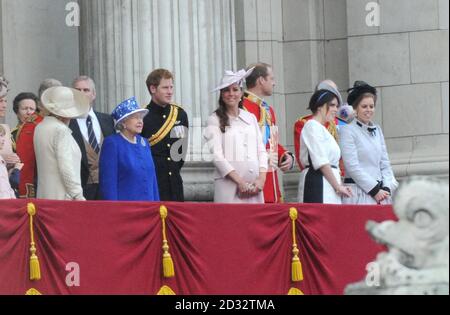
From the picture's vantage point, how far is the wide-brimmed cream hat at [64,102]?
47.3 ft

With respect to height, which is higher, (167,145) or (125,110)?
(125,110)

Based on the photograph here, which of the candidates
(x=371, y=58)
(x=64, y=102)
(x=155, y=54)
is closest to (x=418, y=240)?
(x=64, y=102)

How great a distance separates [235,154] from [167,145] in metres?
0.62

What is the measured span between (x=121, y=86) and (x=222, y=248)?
11.4ft

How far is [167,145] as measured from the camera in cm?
1544

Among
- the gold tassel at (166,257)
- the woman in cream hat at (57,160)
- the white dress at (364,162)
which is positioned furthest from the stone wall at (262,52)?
the gold tassel at (166,257)

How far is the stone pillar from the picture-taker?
1720 cm

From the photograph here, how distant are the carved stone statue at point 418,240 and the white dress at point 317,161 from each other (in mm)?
7354

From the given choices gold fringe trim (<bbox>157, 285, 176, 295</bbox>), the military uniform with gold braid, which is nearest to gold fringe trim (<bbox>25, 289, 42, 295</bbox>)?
gold fringe trim (<bbox>157, 285, 176, 295</bbox>)

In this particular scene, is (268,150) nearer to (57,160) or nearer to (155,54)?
(155,54)

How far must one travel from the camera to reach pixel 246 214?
14367mm

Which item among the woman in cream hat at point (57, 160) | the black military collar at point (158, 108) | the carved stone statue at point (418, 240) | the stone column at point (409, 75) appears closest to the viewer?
the carved stone statue at point (418, 240)

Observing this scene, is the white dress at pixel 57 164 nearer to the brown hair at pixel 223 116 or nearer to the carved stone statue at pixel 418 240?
the brown hair at pixel 223 116

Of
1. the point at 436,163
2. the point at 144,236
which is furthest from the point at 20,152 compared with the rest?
the point at 436,163
